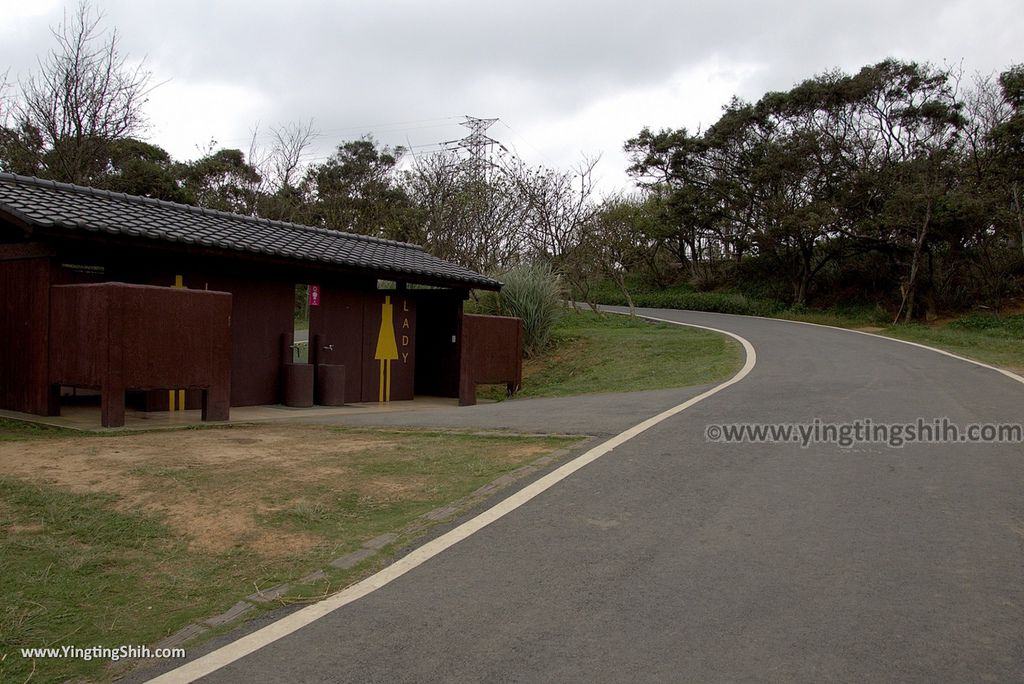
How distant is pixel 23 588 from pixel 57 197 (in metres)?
9.09

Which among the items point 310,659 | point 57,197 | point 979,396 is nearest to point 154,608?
point 310,659

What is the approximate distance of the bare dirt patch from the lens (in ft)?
17.1

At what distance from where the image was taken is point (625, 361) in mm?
19016

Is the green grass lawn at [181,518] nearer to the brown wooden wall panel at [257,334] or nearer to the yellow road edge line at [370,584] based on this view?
the yellow road edge line at [370,584]

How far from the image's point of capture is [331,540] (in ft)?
16.7

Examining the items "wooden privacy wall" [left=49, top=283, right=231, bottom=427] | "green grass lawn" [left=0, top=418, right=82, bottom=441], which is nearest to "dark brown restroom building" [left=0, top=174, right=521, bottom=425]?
"wooden privacy wall" [left=49, top=283, right=231, bottom=427]

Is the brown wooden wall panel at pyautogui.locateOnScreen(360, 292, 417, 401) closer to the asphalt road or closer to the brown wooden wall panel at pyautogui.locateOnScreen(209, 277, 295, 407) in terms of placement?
the brown wooden wall panel at pyautogui.locateOnScreen(209, 277, 295, 407)

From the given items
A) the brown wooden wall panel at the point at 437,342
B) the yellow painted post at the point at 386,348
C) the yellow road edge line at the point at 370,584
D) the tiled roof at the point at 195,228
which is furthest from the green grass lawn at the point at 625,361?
the yellow road edge line at the point at 370,584

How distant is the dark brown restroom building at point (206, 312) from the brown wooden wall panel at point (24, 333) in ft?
0.09

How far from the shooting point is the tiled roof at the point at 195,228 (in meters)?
10.3

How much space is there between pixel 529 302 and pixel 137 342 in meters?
12.9
